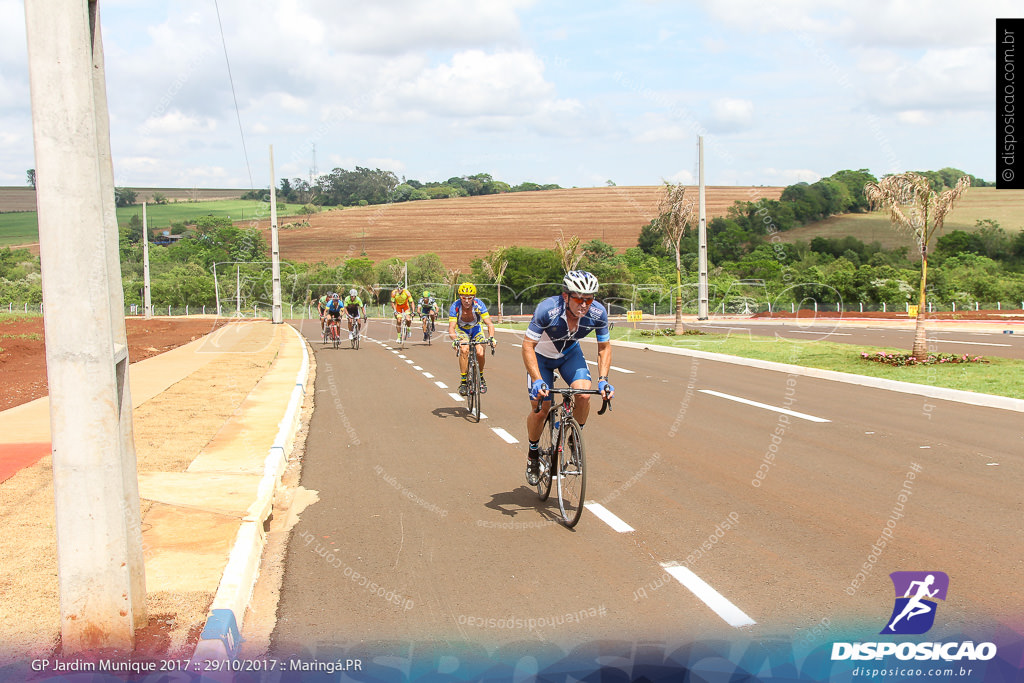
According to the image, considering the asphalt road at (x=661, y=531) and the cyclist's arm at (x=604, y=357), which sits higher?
the cyclist's arm at (x=604, y=357)

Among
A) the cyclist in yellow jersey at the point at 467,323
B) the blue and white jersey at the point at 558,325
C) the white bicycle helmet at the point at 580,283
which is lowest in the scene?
the cyclist in yellow jersey at the point at 467,323

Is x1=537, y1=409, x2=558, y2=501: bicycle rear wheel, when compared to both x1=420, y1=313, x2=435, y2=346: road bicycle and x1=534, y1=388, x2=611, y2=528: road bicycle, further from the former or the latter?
x1=420, y1=313, x2=435, y2=346: road bicycle

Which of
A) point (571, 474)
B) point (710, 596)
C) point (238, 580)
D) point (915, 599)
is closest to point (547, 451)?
point (571, 474)

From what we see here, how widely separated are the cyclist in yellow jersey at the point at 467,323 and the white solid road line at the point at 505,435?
1.34 meters

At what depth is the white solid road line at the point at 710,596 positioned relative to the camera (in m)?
4.74

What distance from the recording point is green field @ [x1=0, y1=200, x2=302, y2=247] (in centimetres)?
8275

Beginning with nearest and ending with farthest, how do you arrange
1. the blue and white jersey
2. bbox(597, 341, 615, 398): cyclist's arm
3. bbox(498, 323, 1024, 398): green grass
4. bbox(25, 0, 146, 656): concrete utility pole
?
bbox(25, 0, 146, 656): concrete utility pole → the blue and white jersey → bbox(597, 341, 615, 398): cyclist's arm → bbox(498, 323, 1024, 398): green grass

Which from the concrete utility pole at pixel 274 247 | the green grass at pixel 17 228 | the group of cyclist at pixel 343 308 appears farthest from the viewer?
the green grass at pixel 17 228

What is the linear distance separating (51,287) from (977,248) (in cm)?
7730

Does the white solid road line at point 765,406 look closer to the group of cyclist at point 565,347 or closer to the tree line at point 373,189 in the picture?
the group of cyclist at point 565,347

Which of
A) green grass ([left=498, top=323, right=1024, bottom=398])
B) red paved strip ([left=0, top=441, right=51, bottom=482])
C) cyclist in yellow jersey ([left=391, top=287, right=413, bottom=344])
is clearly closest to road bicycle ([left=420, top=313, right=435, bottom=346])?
cyclist in yellow jersey ([left=391, top=287, right=413, bottom=344])

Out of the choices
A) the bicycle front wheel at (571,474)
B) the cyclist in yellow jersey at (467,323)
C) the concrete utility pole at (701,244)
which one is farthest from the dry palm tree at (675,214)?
the bicycle front wheel at (571,474)

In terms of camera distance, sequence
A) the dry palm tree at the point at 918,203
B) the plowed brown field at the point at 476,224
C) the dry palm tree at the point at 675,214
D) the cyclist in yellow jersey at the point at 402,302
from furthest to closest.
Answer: the plowed brown field at the point at 476,224 < the dry palm tree at the point at 675,214 < the cyclist in yellow jersey at the point at 402,302 < the dry palm tree at the point at 918,203

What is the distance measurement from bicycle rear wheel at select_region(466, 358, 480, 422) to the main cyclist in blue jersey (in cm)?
511
